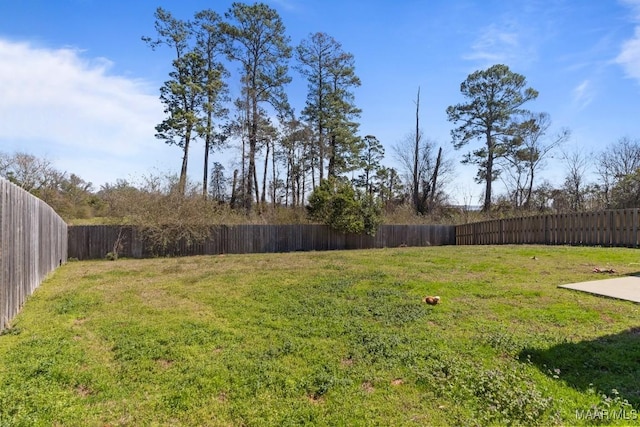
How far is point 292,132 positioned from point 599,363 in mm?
19953

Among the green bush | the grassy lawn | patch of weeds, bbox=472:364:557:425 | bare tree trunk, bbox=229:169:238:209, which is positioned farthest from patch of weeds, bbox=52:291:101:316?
bare tree trunk, bbox=229:169:238:209

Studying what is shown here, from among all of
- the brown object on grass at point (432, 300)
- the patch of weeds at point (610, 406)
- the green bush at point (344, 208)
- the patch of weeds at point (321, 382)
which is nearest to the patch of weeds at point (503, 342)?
the patch of weeds at point (610, 406)

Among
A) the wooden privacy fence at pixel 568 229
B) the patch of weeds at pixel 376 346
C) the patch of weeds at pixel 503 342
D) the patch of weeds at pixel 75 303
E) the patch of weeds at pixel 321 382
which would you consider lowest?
the patch of weeds at pixel 321 382

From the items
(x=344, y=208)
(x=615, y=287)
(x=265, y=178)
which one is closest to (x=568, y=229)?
(x=344, y=208)

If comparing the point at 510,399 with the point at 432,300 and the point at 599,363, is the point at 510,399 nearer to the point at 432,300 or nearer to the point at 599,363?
the point at 599,363

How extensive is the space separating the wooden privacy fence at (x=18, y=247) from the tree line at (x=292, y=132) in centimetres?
852

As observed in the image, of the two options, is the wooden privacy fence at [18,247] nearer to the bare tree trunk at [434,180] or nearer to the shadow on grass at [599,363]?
the shadow on grass at [599,363]

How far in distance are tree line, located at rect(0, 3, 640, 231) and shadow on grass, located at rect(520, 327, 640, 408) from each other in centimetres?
1237

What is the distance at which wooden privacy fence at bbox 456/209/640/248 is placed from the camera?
1020cm

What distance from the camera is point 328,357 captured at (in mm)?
3264

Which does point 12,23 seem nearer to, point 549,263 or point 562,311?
point 562,311

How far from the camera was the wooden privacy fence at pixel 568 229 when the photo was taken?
33.4 feet

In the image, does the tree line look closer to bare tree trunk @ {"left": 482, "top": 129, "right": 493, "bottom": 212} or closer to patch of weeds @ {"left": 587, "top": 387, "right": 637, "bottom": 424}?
bare tree trunk @ {"left": 482, "top": 129, "right": 493, "bottom": 212}

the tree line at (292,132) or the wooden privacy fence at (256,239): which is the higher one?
the tree line at (292,132)
